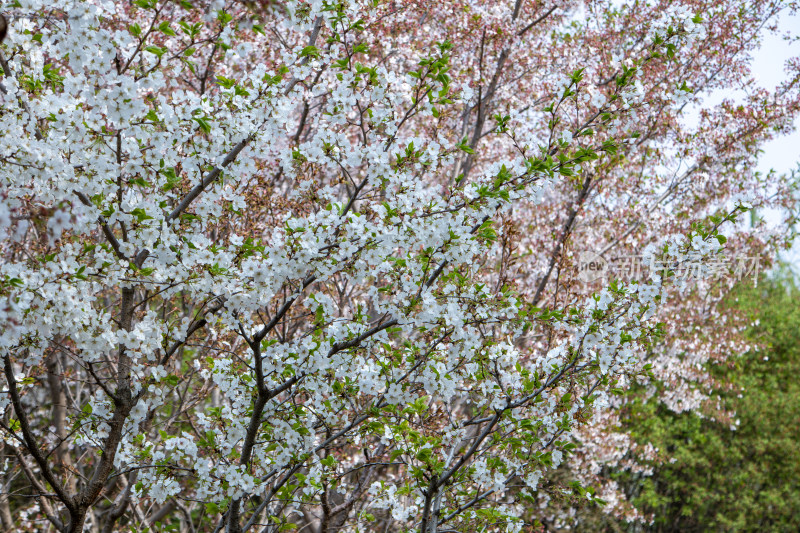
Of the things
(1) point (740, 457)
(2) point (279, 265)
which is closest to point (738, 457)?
(1) point (740, 457)

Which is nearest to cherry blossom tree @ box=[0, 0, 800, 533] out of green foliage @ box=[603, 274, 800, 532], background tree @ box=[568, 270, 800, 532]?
background tree @ box=[568, 270, 800, 532]

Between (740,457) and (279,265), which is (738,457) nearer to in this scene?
(740,457)

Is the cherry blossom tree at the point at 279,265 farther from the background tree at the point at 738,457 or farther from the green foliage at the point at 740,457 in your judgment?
the green foliage at the point at 740,457

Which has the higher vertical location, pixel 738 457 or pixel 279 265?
pixel 738 457

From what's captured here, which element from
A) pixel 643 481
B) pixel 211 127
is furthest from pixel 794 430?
pixel 211 127

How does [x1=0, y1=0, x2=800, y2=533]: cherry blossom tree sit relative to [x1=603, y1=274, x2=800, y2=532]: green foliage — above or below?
below

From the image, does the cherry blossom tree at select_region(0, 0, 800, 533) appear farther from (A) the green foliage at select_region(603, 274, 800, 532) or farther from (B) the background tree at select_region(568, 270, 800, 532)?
(A) the green foliage at select_region(603, 274, 800, 532)

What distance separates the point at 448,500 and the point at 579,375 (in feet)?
4.94

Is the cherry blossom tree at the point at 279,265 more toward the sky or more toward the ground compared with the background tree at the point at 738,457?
more toward the ground

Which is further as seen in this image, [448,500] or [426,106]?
[448,500]

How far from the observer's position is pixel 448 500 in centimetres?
496

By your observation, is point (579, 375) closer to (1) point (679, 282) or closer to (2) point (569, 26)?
(1) point (679, 282)

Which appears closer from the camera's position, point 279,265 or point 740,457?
point 279,265

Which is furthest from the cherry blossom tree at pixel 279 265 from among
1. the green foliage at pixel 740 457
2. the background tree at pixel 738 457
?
the green foliage at pixel 740 457
